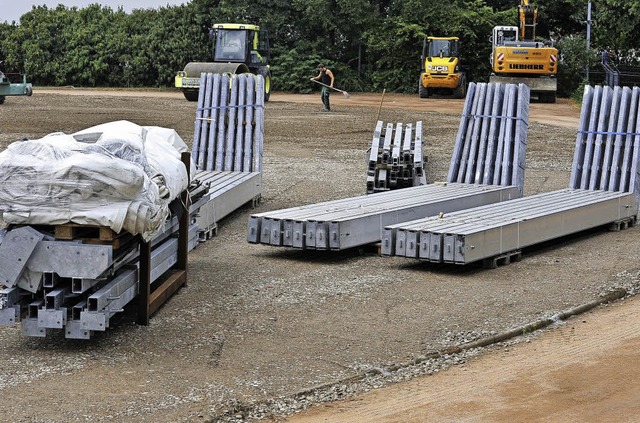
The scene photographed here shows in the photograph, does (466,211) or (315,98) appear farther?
(315,98)

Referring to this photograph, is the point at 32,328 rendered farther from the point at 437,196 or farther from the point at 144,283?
the point at 437,196

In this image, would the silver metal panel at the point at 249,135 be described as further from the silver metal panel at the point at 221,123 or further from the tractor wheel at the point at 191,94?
the tractor wheel at the point at 191,94

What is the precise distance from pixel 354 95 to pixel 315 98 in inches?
119

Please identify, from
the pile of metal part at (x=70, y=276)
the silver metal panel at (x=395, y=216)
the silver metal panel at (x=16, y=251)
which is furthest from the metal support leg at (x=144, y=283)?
the silver metal panel at (x=395, y=216)

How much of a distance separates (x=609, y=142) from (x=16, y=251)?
10.6 meters

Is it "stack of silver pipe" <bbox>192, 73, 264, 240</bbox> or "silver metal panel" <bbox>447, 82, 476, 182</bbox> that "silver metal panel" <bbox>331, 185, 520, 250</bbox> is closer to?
"silver metal panel" <bbox>447, 82, 476, 182</bbox>

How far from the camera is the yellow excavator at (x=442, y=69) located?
44531mm

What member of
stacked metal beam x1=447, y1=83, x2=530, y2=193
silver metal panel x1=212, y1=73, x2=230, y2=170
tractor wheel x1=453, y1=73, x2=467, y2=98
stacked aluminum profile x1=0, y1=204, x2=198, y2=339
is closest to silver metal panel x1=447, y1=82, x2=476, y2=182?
stacked metal beam x1=447, y1=83, x2=530, y2=193

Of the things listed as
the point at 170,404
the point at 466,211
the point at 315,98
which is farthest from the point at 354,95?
the point at 170,404

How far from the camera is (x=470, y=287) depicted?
12211 mm

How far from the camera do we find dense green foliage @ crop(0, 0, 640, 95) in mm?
50344

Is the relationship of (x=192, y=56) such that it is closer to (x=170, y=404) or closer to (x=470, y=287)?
(x=470, y=287)

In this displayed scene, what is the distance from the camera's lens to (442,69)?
146 feet

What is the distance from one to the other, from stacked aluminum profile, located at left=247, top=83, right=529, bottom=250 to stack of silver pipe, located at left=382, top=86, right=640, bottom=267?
22.7 inches
